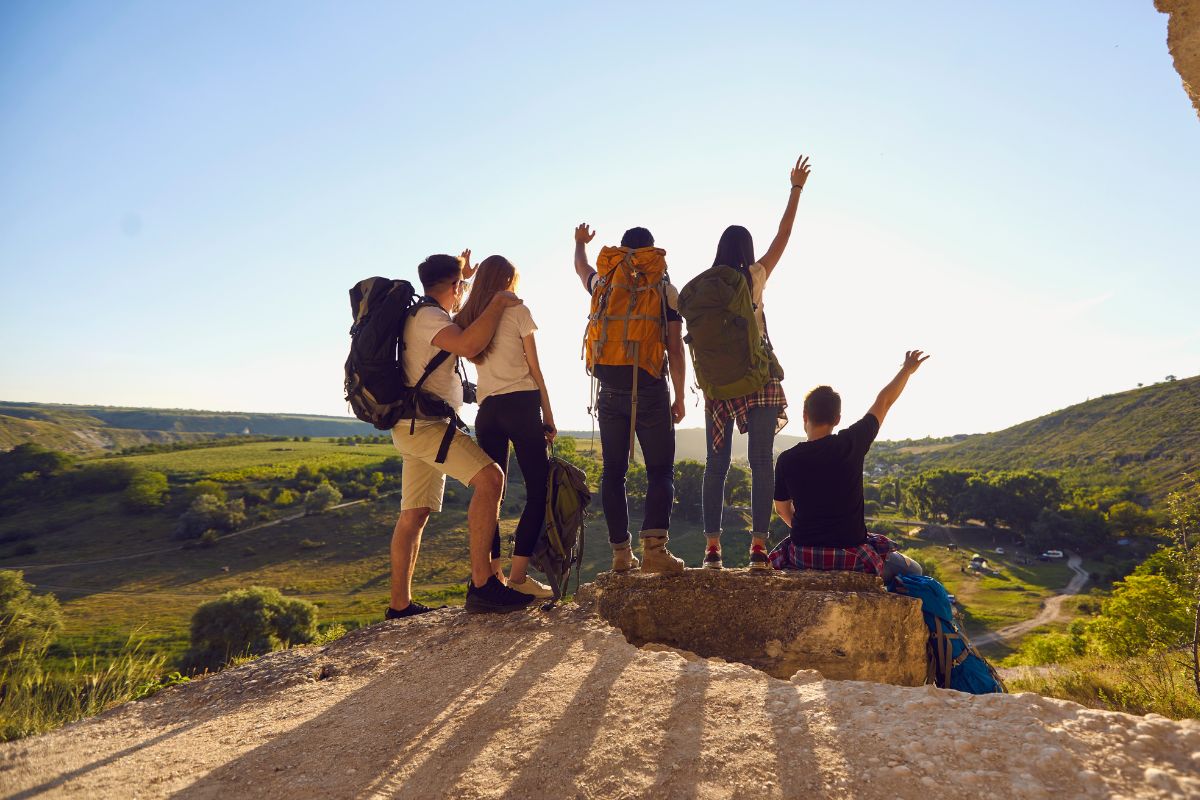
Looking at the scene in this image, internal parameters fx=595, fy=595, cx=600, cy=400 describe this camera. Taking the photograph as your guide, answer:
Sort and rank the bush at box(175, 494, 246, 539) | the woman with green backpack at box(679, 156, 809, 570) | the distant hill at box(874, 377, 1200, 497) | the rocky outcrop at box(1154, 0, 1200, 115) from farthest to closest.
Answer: the distant hill at box(874, 377, 1200, 497), the bush at box(175, 494, 246, 539), the woman with green backpack at box(679, 156, 809, 570), the rocky outcrop at box(1154, 0, 1200, 115)

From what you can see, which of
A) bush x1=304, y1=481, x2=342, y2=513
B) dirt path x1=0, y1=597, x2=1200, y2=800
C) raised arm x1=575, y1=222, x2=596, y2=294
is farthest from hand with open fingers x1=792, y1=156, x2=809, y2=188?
bush x1=304, y1=481, x2=342, y2=513

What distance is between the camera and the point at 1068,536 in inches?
2968

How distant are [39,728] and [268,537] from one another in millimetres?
86490

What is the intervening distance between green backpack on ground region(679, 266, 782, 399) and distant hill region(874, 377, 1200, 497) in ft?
343

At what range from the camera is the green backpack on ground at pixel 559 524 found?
14.4 ft

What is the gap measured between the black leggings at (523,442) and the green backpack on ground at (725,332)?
1.26 metres

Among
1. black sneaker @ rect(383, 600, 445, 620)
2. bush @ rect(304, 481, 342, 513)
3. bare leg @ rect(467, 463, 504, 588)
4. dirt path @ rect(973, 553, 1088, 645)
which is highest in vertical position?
bare leg @ rect(467, 463, 504, 588)

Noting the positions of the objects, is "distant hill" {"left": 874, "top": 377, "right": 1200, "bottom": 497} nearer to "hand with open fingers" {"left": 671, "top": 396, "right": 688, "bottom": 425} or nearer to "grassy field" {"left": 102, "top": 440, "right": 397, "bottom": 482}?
"hand with open fingers" {"left": 671, "top": 396, "right": 688, "bottom": 425}

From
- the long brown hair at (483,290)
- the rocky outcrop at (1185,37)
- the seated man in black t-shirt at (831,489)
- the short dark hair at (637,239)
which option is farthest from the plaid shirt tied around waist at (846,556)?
the rocky outcrop at (1185,37)

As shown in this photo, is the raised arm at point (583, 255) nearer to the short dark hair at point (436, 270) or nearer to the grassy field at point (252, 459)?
the short dark hair at point (436, 270)

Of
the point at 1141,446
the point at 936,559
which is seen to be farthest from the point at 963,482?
the point at 1141,446

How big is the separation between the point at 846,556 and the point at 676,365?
1.83 meters

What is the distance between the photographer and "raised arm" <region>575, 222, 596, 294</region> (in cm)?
500

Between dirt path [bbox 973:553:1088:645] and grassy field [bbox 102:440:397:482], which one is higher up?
grassy field [bbox 102:440:397:482]
